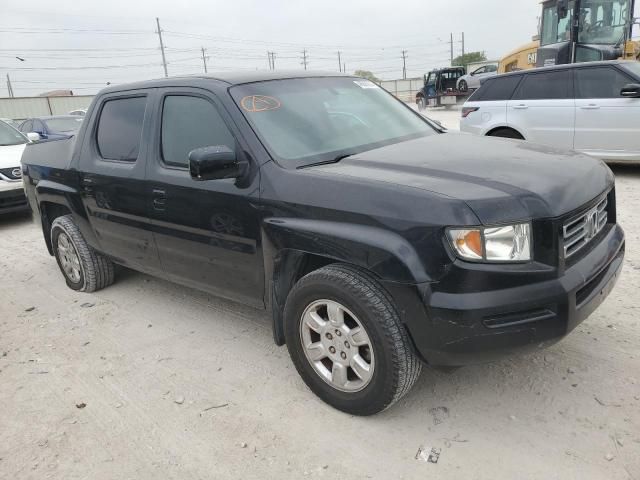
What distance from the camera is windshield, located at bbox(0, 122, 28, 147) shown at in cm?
885

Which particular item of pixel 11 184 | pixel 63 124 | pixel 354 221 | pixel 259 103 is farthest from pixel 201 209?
pixel 63 124

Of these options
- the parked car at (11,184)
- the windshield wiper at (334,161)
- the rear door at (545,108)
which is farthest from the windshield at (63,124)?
the windshield wiper at (334,161)

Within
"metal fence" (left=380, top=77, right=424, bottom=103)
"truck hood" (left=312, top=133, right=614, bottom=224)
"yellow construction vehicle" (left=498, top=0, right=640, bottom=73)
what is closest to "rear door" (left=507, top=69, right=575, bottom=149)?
"yellow construction vehicle" (left=498, top=0, right=640, bottom=73)

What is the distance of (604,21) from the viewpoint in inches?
444

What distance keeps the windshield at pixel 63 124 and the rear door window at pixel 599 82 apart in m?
11.8

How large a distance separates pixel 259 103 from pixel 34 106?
137 feet

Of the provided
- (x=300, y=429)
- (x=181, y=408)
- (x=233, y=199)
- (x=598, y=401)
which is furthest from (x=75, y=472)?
(x=598, y=401)

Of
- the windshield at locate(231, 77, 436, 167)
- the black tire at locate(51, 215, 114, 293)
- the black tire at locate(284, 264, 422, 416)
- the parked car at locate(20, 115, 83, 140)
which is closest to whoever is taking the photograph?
the black tire at locate(284, 264, 422, 416)

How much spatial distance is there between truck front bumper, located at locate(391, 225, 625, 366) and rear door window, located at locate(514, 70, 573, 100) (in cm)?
619

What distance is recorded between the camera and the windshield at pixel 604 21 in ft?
36.6

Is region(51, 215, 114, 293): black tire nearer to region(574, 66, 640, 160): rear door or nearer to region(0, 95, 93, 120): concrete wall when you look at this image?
region(574, 66, 640, 160): rear door

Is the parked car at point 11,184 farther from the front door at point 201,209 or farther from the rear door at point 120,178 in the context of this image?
the front door at point 201,209

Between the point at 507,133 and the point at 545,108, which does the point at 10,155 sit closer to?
the point at 507,133

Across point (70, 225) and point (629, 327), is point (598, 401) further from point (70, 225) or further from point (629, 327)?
point (70, 225)
